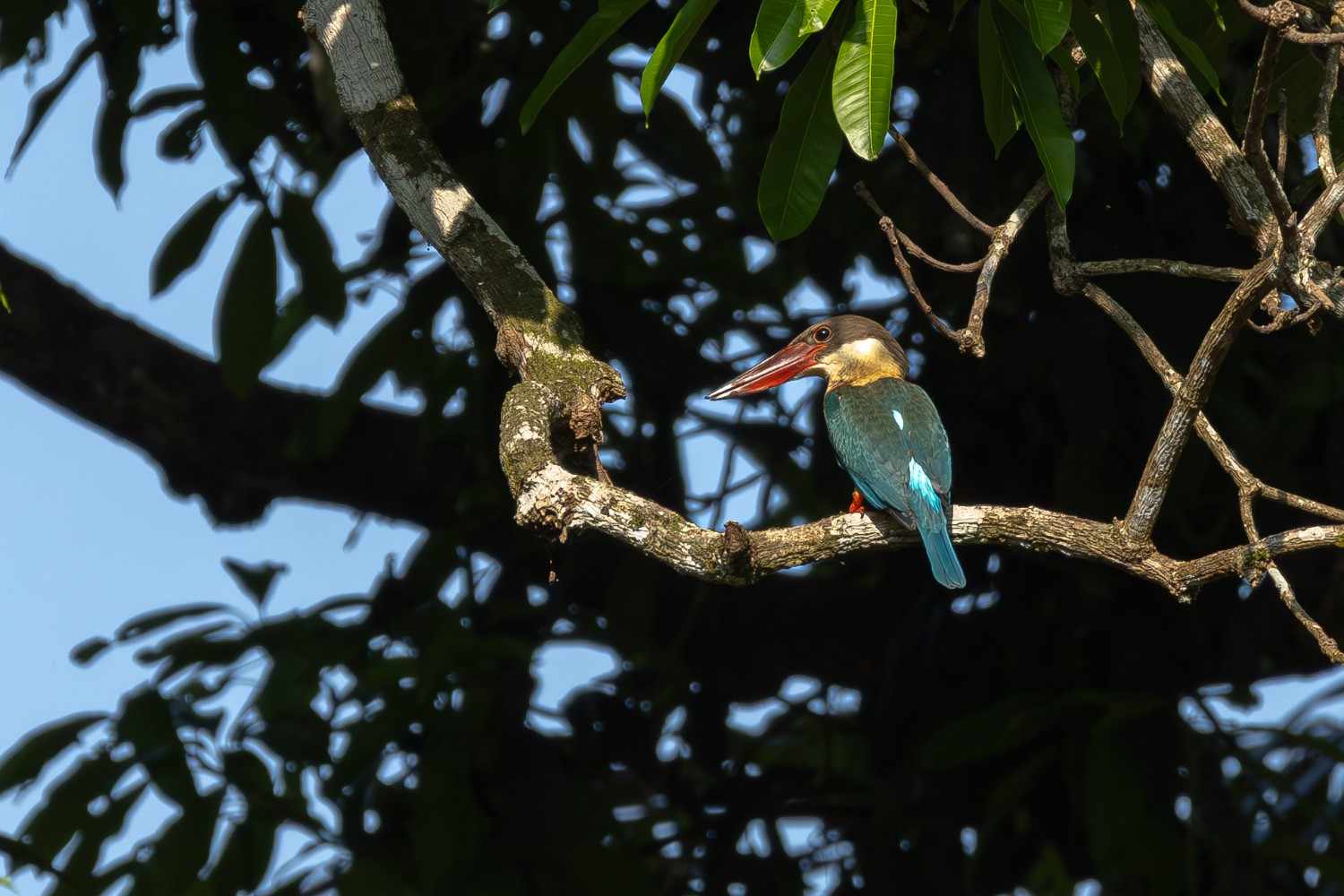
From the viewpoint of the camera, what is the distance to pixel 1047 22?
2.13 m

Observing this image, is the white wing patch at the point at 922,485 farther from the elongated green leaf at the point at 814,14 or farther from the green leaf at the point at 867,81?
the elongated green leaf at the point at 814,14

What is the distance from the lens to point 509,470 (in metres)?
2.57

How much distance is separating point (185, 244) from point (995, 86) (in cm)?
272

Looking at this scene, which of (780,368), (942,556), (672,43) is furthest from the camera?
(780,368)

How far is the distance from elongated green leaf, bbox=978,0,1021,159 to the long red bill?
1687 millimetres

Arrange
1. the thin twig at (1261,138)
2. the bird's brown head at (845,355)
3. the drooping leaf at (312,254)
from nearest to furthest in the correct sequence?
the thin twig at (1261,138), the bird's brown head at (845,355), the drooping leaf at (312,254)

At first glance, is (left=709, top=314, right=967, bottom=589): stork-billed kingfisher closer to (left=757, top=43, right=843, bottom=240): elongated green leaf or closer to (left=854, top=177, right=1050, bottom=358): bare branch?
(left=854, top=177, right=1050, bottom=358): bare branch

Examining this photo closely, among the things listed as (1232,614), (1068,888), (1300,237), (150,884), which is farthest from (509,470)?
(1068,888)

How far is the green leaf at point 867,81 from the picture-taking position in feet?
7.07

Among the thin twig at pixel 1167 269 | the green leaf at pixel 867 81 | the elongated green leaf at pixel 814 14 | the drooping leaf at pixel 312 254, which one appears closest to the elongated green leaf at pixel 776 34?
the elongated green leaf at pixel 814 14

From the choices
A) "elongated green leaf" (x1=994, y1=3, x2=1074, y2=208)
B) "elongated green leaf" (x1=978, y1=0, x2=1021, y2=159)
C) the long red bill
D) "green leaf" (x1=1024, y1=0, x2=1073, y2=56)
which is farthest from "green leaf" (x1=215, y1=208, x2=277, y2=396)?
"green leaf" (x1=1024, y1=0, x2=1073, y2=56)

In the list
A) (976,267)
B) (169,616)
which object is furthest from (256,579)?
(976,267)

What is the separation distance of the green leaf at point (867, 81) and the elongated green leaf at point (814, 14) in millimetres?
89

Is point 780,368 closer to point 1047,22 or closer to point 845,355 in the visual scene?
point 845,355
